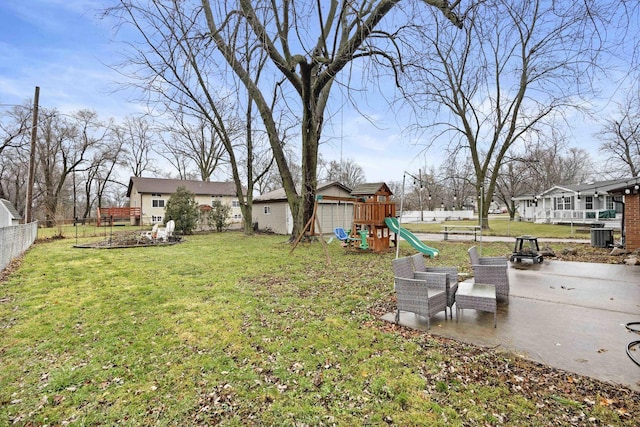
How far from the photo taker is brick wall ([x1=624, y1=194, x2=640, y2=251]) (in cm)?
958

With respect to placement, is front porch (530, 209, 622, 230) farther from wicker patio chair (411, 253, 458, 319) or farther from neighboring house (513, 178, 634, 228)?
wicker patio chair (411, 253, 458, 319)

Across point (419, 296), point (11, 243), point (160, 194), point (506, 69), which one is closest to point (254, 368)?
point (419, 296)

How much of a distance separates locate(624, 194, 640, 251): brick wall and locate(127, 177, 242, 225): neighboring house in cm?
2791

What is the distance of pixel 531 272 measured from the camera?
7.09m

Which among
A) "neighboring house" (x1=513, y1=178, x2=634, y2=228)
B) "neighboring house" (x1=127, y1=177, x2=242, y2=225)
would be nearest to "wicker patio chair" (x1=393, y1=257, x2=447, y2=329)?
"neighboring house" (x1=513, y1=178, x2=634, y2=228)

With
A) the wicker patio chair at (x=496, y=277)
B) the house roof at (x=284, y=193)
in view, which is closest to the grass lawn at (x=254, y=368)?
the wicker patio chair at (x=496, y=277)

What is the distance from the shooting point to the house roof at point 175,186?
1244 inches

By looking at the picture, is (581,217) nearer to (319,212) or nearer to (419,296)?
(319,212)

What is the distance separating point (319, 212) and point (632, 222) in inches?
544

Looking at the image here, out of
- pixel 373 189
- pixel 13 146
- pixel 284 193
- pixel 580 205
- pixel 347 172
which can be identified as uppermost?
pixel 347 172

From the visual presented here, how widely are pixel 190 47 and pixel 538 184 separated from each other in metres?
42.4

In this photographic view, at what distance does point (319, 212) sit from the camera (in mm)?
19031

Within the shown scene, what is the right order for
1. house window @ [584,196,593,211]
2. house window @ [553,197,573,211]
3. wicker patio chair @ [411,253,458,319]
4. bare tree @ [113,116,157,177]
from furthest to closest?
bare tree @ [113,116,157,177] < house window @ [553,197,573,211] < house window @ [584,196,593,211] < wicker patio chair @ [411,253,458,319]

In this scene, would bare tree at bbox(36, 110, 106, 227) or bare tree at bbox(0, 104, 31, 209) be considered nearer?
bare tree at bbox(0, 104, 31, 209)
